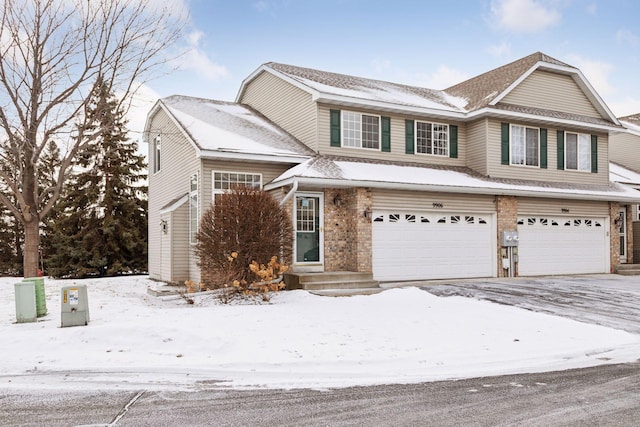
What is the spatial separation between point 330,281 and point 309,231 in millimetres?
1861

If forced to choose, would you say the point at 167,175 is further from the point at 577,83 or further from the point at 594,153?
the point at 594,153

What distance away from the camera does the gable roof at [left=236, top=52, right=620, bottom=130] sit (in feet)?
52.9

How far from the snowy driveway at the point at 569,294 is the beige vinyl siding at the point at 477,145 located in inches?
154

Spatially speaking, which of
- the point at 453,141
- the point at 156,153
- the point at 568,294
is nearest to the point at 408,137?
the point at 453,141

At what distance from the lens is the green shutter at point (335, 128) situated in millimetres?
15820

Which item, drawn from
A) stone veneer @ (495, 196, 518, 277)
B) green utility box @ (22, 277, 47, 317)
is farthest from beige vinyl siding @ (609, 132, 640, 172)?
green utility box @ (22, 277, 47, 317)

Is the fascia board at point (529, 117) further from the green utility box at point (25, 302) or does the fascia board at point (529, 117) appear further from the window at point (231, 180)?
the green utility box at point (25, 302)

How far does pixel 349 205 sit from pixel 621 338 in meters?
7.67

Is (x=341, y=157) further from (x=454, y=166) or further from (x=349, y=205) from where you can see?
(x=454, y=166)

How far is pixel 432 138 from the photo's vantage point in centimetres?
1745

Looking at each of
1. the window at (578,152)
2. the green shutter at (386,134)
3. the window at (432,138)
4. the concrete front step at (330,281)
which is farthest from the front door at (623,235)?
the concrete front step at (330,281)

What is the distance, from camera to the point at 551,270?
1758 centimetres

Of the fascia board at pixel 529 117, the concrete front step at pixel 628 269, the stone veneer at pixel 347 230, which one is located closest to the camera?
the stone veneer at pixel 347 230

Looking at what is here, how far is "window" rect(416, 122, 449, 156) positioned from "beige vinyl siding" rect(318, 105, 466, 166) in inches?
6.5
